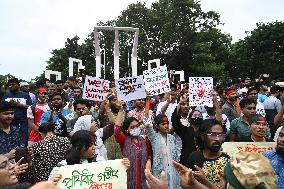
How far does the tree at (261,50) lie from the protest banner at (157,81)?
35.3 meters

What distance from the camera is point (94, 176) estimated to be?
4668 millimetres

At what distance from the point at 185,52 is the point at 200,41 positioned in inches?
86.7

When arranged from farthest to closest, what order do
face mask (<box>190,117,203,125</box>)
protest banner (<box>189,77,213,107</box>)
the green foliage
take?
the green foliage < protest banner (<box>189,77,213,107</box>) < face mask (<box>190,117,203,125</box>)

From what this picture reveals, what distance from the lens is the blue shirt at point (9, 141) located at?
6168 millimetres

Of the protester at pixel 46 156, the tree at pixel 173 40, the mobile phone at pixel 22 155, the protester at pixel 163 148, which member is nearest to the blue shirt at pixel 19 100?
the protester at pixel 46 156

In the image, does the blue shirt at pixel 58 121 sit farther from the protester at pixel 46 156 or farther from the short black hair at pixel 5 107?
the protester at pixel 46 156

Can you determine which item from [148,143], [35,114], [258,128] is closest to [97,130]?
A: [148,143]

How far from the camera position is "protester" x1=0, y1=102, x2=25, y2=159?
6.21 meters

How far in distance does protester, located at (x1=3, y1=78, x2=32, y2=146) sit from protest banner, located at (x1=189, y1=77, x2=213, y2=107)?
3.03 metres

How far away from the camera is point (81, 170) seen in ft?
14.9

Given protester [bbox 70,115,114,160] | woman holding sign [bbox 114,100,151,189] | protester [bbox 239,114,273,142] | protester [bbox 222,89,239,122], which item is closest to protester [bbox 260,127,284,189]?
protester [bbox 239,114,273,142]

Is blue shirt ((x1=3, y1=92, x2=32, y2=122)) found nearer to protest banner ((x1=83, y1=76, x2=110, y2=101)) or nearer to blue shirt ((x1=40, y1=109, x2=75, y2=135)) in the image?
blue shirt ((x1=40, y1=109, x2=75, y2=135))

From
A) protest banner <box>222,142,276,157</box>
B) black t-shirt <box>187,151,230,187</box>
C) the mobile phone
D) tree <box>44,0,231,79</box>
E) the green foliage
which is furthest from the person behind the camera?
tree <box>44,0,231,79</box>

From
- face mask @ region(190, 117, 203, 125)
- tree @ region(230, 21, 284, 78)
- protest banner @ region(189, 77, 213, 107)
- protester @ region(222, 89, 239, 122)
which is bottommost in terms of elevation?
face mask @ region(190, 117, 203, 125)
